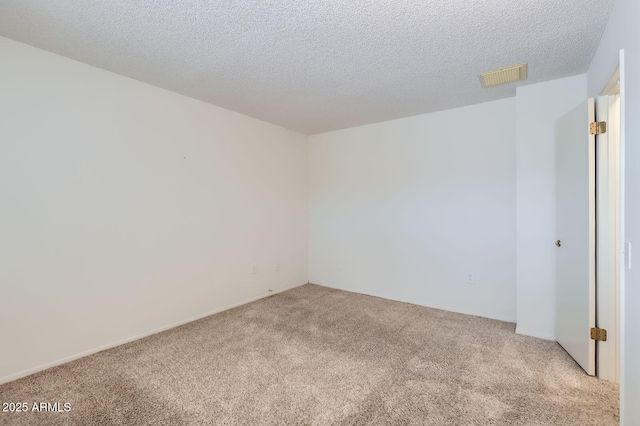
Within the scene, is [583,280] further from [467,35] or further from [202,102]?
[202,102]

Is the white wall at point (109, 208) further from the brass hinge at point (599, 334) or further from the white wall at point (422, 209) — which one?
the brass hinge at point (599, 334)

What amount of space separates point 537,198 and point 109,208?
3.97 m

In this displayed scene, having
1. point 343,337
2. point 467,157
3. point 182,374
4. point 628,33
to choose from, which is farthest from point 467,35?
point 182,374

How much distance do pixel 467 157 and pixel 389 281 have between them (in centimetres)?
189

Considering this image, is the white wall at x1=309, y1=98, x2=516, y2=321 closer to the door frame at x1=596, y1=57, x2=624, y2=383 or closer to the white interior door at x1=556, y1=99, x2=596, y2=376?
the white interior door at x1=556, y1=99, x2=596, y2=376

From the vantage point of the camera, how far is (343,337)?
2846mm

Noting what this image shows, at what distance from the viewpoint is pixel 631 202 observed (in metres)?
1.38

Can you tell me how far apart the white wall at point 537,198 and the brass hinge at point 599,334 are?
69cm

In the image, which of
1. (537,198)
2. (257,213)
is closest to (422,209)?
(537,198)

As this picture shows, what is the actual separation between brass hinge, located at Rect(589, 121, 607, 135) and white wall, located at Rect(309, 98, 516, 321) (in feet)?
3.71

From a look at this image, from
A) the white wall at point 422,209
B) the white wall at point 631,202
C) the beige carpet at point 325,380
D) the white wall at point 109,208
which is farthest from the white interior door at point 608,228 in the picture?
the white wall at point 109,208

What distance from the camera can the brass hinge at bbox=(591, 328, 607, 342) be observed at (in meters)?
2.08

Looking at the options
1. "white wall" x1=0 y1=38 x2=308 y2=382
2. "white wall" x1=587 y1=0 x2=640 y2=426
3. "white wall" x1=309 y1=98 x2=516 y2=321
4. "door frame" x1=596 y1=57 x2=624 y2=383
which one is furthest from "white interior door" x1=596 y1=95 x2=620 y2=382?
"white wall" x1=0 y1=38 x2=308 y2=382

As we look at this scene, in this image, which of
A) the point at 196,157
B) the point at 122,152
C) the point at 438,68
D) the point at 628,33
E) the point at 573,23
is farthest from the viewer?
the point at 196,157
